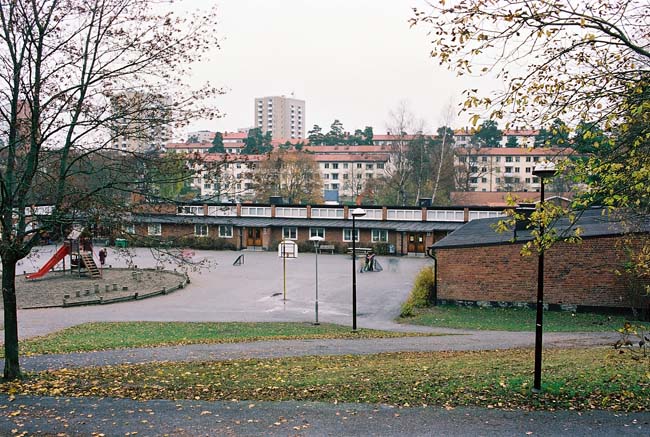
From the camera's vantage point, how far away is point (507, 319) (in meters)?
20.7

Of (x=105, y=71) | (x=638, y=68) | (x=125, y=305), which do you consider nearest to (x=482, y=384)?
(x=638, y=68)

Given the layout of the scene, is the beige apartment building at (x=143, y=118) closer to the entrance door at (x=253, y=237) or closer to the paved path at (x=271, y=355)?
the paved path at (x=271, y=355)

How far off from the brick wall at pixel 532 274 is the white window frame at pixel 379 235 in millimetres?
20391

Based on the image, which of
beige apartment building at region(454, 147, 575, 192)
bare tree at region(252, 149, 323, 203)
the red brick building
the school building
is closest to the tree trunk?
the red brick building

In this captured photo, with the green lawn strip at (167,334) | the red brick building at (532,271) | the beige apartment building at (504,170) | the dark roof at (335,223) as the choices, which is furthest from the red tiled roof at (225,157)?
the beige apartment building at (504,170)

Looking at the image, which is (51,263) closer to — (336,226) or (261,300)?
(261,300)

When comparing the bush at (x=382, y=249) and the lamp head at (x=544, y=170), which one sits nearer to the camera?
the lamp head at (x=544, y=170)

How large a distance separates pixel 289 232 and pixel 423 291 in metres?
24.4

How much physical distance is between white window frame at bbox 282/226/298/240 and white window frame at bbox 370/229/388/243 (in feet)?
21.3

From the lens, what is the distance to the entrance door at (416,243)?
141 feet

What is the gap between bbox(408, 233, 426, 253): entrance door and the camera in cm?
4297

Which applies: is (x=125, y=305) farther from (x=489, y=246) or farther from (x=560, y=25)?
(x=560, y=25)

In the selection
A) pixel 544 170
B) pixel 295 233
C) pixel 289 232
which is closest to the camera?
pixel 544 170

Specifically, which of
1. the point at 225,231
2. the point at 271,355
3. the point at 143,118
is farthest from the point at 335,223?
the point at 143,118
